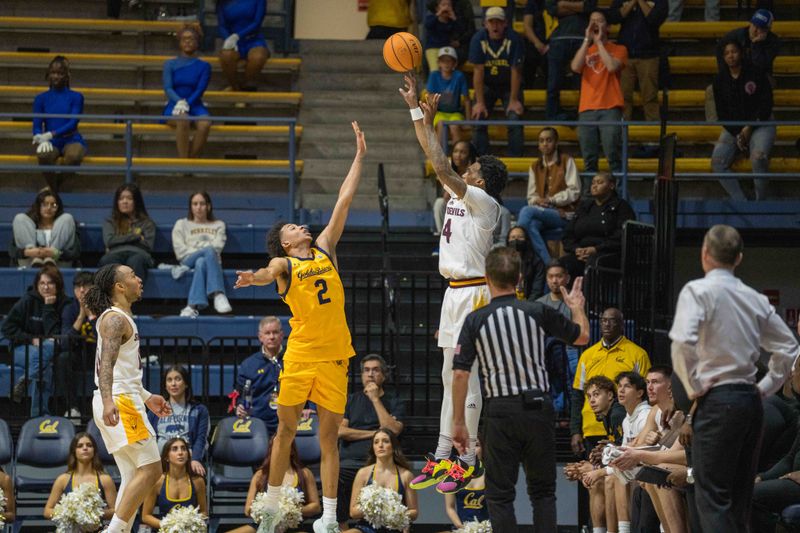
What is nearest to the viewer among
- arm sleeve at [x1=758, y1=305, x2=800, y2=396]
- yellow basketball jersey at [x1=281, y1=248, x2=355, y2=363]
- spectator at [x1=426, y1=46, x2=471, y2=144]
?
arm sleeve at [x1=758, y1=305, x2=800, y2=396]

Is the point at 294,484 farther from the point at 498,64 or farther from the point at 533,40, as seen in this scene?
the point at 533,40

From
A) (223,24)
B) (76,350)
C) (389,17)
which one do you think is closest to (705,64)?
(389,17)

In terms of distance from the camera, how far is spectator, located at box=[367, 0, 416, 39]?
58.4 ft

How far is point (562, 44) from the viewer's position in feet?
51.6

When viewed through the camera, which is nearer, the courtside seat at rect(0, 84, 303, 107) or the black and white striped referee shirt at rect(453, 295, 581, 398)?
the black and white striped referee shirt at rect(453, 295, 581, 398)

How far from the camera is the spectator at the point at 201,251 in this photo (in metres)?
13.7

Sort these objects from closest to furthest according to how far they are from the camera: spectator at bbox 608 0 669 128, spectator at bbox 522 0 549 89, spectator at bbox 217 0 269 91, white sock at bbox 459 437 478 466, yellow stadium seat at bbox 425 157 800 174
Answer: white sock at bbox 459 437 478 466
yellow stadium seat at bbox 425 157 800 174
spectator at bbox 608 0 669 128
spectator at bbox 522 0 549 89
spectator at bbox 217 0 269 91

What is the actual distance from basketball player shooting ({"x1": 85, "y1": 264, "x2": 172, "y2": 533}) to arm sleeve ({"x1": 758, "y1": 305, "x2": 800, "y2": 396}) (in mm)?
4165

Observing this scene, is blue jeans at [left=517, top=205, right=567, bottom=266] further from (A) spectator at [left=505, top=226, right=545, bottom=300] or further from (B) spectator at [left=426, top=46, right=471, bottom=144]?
(B) spectator at [left=426, top=46, right=471, bottom=144]

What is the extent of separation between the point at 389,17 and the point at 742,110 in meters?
4.96

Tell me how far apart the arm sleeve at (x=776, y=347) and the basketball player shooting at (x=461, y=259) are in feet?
7.14

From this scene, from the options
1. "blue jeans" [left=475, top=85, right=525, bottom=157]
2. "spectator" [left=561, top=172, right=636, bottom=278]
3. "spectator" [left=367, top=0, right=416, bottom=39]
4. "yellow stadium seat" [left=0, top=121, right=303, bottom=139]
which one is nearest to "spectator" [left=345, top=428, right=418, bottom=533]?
"spectator" [left=561, top=172, right=636, bottom=278]

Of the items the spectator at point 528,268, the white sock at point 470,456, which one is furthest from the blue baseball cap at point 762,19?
the white sock at point 470,456

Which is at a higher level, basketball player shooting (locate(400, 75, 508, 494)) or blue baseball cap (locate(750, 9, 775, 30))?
blue baseball cap (locate(750, 9, 775, 30))
